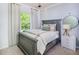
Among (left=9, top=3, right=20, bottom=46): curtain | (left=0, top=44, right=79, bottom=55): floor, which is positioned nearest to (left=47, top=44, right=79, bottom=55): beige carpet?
(left=0, top=44, right=79, bottom=55): floor

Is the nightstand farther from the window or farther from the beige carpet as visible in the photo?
the window

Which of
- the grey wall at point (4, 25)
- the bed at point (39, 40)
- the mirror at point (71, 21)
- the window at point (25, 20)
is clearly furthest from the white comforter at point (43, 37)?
the grey wall at point (4, 25)

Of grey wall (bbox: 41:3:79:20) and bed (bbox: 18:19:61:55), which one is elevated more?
grey wall (bbox: 41:3:79:20)

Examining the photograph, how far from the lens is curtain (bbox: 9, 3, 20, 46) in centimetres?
145

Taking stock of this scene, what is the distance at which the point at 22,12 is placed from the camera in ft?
4.94

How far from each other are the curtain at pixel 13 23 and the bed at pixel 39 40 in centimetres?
9

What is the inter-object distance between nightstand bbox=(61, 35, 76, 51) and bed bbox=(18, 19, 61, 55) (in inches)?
3.3

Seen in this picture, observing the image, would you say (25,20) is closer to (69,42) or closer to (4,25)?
(4,25)

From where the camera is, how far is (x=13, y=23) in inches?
57.9

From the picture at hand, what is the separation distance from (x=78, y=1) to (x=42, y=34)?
80 cm

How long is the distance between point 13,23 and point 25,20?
205 mm

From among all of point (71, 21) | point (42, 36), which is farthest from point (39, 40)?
point (71, 21)

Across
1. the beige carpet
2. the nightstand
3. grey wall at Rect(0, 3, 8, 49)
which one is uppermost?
grey wall at Rect(0, 3, 8, 49)

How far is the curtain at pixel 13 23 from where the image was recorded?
145cm
